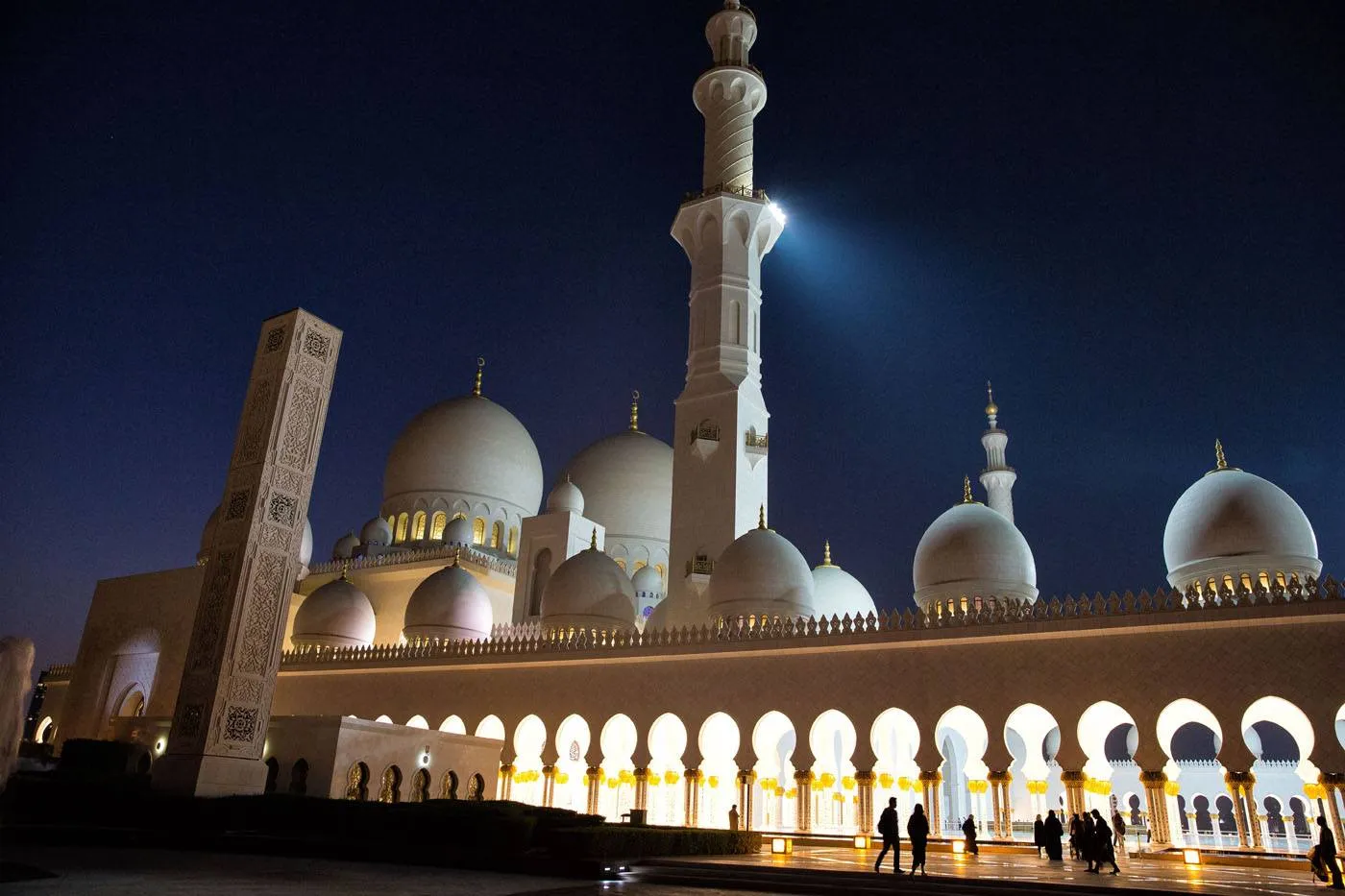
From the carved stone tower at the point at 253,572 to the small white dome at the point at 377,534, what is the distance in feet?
43.0

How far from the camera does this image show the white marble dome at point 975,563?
1745 cm

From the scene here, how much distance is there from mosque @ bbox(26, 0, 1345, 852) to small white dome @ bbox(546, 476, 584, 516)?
0.08 m

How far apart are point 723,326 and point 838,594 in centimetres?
654

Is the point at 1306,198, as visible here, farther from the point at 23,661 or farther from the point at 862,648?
the point at 23,661

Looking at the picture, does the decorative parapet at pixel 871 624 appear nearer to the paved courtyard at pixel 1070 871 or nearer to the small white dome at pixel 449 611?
the small white dome at pixel 449 611

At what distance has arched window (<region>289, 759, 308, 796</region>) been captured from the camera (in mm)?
14547

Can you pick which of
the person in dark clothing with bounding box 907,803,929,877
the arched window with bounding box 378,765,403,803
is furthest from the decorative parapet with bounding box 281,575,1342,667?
the person in dark clothing with bounding box 907,803,929,877

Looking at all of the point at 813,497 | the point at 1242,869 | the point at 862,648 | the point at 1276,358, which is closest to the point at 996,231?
the point at 1276,358

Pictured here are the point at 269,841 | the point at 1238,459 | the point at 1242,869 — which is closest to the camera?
the point at 269,841

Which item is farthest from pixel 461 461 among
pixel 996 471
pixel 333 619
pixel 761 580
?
pixel 996 471

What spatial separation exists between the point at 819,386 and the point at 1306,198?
1442 centimetres

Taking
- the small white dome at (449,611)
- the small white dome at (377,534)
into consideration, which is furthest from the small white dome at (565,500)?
the small white dome at (377,534)

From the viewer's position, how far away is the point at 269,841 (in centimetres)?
957

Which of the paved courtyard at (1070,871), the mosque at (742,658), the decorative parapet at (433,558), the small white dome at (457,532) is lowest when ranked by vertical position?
the paved courtyard at (1070,871)
